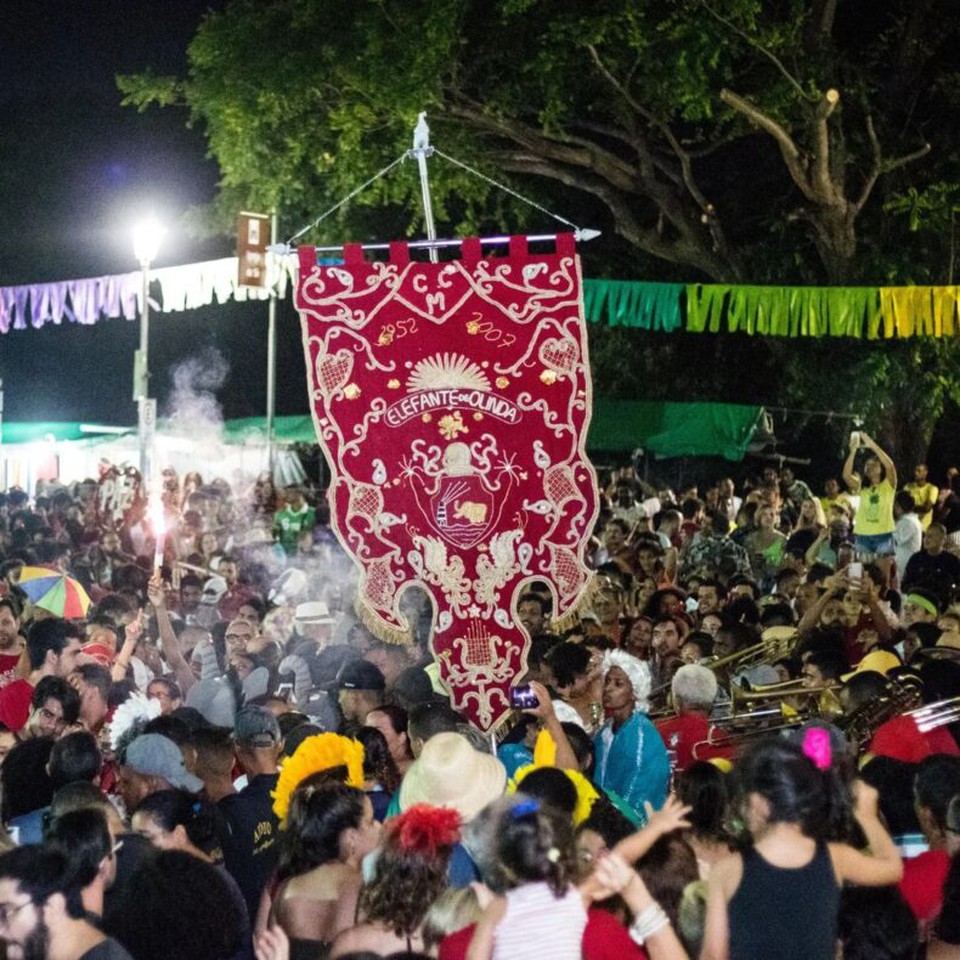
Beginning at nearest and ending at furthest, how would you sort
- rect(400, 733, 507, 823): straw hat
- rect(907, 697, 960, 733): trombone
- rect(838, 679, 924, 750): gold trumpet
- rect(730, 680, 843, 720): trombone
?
1. rect(400, 733, 507, 823): straw hat
2. rect(907, 697, 960, 733): trombone
3. rect(838, 679, 924, 750): gold trumpet
4. rect(730, 680, 843, 720): trombone

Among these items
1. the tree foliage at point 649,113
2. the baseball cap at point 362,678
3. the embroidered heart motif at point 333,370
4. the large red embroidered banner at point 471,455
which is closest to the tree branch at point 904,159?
the tree foliage at point 649,113

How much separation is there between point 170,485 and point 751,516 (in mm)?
6366

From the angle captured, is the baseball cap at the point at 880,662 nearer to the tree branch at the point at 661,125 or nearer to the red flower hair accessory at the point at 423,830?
the red flower hair accessory at the point at 423,830

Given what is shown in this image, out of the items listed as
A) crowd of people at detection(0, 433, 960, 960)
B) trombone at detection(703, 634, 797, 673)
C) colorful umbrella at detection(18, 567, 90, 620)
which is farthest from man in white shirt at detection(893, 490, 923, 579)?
colorful umbrella at detection(18, 567, 90, 620)

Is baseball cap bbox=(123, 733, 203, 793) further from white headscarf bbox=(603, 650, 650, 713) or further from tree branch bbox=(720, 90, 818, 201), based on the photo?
tree branch bbox=(720, 90, 818, 201)

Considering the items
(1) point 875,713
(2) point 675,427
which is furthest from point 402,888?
(2) point 675,427

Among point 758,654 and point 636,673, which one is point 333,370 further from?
point 758,654

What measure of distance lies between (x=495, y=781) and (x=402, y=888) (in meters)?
1.02

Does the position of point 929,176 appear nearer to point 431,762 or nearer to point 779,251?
point 779,251

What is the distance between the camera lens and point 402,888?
460 cm

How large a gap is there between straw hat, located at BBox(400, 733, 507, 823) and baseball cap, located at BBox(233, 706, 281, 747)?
1121mm

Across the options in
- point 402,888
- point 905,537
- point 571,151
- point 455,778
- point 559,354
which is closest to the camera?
point 402,888

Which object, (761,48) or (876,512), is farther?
(761,48)

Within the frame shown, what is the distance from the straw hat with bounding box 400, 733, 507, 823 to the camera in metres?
5.48
